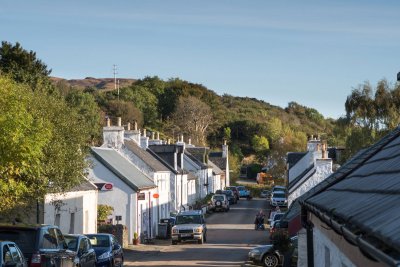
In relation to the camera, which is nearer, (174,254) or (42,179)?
(42,179)

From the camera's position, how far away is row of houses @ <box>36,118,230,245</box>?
120 feet

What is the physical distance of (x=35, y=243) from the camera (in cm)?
1884

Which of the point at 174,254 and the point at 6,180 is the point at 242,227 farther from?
the point at 6,180

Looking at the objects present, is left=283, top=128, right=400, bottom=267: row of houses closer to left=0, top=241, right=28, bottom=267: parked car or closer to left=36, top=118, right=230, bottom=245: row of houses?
left=0, top=241, right=28, bottom=267: parked car

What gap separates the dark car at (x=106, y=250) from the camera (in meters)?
26.4

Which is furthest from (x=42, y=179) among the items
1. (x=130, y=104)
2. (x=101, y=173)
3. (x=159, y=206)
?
(x=130, y=104)

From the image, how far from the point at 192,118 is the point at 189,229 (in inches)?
3211

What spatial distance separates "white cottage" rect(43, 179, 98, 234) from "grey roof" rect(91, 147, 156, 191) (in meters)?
5.95

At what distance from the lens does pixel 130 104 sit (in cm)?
11919

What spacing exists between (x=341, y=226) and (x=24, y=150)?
55.6ft

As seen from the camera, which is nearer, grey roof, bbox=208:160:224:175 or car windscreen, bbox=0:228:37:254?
car windscreen, bbox=0:228:37:254

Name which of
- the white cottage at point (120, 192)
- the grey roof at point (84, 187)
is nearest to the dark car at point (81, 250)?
the grey roof at point (84, 187)

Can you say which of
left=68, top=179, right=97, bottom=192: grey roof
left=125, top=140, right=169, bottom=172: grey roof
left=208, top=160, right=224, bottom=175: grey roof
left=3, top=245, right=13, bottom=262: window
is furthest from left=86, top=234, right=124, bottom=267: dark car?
left=208, top=160, right=224, bottom=175: grey roof

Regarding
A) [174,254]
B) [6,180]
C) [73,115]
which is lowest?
[174,254]
